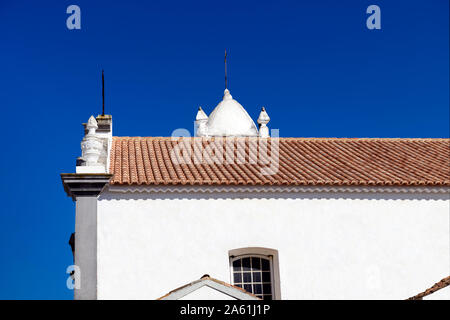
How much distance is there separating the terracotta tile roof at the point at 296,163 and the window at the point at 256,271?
1.88 m

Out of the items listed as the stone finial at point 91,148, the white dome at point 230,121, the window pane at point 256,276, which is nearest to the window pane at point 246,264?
the window pane at point 256,276

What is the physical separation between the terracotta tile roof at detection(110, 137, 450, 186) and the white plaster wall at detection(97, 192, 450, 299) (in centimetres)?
47

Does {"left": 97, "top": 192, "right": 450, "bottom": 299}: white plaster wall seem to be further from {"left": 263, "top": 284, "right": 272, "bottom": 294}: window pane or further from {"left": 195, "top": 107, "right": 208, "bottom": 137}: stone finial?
{"left": 195, "top": 107, "right": 208, "bottom": 137}: stone finial

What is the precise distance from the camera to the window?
16531 millimetres

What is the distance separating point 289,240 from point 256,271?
47.3 inches

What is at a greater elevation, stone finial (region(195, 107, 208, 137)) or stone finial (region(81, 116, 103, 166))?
stone finial (region(195, 107, 208, 137))

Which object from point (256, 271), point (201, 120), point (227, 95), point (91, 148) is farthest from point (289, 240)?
point (227, 95)

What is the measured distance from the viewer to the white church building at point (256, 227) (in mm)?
15711

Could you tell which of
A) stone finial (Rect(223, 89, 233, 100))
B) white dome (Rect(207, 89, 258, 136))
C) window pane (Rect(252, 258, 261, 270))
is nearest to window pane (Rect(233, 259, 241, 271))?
window pane (Rect(252, 258, 261, 270))

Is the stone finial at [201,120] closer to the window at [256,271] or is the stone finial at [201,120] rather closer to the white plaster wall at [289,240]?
the white plaster wall at [289,240]

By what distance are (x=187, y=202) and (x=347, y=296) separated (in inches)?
190
